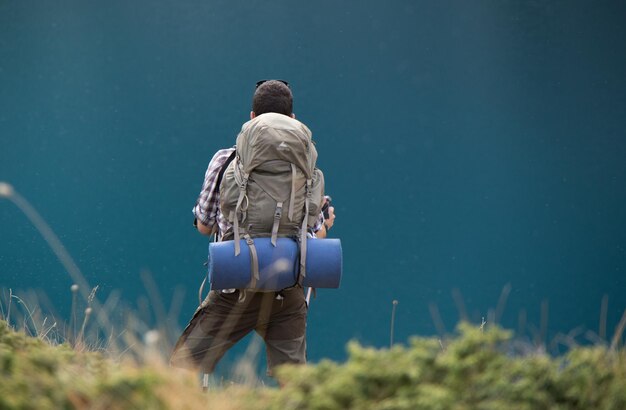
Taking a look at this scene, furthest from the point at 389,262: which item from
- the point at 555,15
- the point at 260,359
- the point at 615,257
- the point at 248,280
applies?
the point at 248,280

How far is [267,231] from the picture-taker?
4695 millimetres

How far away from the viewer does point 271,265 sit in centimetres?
459

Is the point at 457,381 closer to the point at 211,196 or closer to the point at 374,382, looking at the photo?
the point at 374,382

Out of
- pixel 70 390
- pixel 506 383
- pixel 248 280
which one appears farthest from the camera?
pixel 248 280

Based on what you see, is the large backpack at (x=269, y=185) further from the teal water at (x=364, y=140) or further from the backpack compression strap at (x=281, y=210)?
the teal water at (x=364, y=140)

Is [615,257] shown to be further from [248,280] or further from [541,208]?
[248,280]

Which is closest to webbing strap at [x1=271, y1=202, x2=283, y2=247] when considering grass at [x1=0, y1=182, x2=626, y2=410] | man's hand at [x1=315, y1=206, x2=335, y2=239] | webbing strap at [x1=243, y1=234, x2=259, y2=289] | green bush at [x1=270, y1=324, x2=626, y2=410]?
webbing strap at [x1=243, y1=234, x2=259, y2=289]

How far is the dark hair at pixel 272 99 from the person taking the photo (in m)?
4.94

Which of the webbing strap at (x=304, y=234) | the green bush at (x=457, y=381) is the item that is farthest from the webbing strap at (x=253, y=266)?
the green bush at (x=457, y=381)

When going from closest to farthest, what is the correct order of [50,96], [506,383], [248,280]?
[506,383]
[248,280]
[50,96]

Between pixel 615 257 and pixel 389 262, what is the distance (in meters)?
1.75

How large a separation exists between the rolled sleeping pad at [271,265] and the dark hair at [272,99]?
0.73 meters

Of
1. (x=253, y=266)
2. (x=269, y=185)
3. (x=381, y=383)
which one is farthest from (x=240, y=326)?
(x=381, y=383)

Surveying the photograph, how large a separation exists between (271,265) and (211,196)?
0.55 metres
